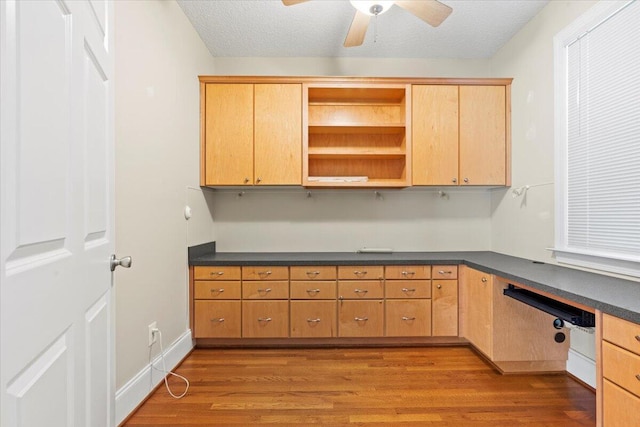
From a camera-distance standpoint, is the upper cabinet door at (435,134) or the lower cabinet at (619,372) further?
the upper cabinet door at (435,134)

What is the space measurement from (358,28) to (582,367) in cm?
285

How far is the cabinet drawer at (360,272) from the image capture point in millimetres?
2912

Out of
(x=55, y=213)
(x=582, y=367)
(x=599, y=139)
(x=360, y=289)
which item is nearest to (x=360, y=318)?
(x=360, y=289)

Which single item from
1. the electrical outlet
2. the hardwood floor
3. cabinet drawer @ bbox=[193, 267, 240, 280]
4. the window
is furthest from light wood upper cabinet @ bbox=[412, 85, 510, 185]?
the electrical outlet

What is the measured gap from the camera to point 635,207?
1876 millimetres

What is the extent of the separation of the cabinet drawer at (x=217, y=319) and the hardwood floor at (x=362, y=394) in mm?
190

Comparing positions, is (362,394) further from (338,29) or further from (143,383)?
(338,29)

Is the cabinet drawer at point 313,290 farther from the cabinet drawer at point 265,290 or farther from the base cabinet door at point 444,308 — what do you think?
the base cabinet door at point 444,308

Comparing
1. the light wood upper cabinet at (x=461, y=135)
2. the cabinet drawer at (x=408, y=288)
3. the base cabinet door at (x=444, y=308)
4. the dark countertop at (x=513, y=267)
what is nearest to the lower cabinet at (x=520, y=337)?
the dark countertop at (x=513, y=267)

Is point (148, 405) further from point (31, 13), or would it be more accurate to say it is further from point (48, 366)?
point (31, 13)

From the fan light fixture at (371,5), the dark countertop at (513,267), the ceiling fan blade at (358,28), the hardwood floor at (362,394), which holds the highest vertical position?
the ceiling fan blade at (358,28)

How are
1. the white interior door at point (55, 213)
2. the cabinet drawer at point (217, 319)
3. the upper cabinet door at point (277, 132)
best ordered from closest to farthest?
1. the white interior door at point (55, 213)
2. the cabinet drawer at point (217, 319)
3. the upper cabinet door at point (277, 132)

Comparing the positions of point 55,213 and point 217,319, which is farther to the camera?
point 217,319

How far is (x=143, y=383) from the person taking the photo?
205cm
